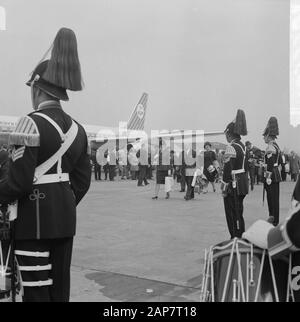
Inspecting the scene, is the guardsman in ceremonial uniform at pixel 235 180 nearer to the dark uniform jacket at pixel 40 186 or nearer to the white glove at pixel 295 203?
the dark uniform jacket at pixel 40 186

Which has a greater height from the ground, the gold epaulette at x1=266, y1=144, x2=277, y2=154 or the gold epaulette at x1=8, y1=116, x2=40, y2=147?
the gold epaulette at x1=8, y1=116, x2=40, y2=147

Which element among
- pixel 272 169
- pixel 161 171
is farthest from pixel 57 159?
pixel 161 171

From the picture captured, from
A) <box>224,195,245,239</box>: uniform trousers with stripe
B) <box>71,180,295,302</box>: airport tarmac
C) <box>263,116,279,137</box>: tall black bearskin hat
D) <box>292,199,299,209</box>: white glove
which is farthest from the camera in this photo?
<box>263,116,279,137</box>: tall black bearskin hat

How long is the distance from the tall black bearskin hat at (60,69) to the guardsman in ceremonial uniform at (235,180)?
4.30 metres

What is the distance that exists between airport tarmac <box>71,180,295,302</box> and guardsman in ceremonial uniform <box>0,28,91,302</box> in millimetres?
1555

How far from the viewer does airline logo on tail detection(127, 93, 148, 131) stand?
42.0 metres

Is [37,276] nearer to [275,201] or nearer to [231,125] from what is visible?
[231,125]

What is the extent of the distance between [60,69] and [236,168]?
4.51m

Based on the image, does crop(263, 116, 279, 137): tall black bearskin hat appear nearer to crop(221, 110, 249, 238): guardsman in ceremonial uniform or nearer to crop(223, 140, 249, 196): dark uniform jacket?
crop(221, 110, 249, 238): guardsman in ceremonial uniform

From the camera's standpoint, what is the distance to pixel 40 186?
2.76 m

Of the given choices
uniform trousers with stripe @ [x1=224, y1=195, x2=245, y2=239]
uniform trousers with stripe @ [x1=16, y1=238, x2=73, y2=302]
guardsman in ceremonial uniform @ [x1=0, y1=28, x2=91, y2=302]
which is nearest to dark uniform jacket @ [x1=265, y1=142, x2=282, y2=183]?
uniform trousers with stripe @ [x1=224, y1=195, x2=245, y2=239]

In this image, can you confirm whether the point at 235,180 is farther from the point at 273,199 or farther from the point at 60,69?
the point at 60,69

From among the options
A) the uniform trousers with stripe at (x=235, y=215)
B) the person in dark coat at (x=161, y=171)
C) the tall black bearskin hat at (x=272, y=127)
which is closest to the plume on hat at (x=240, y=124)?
the uniform trousers with stripe at (x=235, y=215)

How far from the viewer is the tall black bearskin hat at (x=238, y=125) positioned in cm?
697
